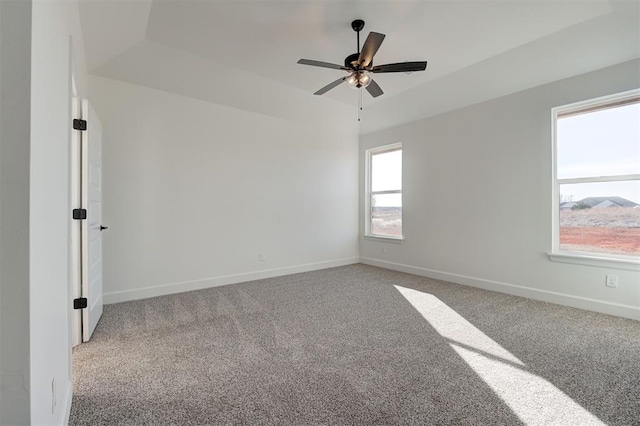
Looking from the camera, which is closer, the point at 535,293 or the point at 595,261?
the point at 595,261

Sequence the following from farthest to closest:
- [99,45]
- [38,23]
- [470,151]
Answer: [470,151]
[99,45]
[38,23]

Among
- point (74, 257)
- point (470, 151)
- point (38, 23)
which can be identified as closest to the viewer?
point (38, 23)

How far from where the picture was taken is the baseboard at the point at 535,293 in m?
3.08

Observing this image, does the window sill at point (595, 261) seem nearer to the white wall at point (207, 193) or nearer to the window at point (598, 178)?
the window at point (598, 178)

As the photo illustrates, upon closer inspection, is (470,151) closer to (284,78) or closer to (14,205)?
(284,78)

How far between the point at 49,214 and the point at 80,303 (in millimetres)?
1648

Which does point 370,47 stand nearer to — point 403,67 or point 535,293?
point 403,67

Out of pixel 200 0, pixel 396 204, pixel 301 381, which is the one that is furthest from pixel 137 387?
pixel 396 204

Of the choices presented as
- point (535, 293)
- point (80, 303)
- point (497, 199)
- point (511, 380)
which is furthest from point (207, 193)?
point (535, 293)

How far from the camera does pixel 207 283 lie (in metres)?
4.18

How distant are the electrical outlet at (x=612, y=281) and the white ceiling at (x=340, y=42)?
2237mm

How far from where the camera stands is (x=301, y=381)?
1932mm

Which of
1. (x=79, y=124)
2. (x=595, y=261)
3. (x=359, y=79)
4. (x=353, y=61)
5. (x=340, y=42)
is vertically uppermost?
(x=340, y=42)

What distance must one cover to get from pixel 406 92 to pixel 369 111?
2.89 ft
